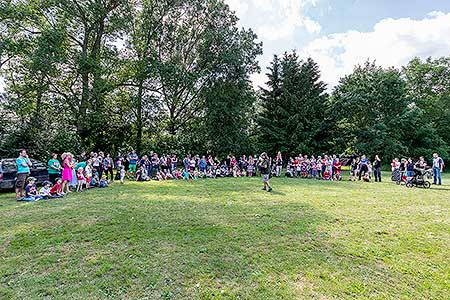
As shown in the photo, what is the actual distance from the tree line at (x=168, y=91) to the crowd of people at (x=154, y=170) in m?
3.53

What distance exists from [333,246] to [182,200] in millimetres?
5319

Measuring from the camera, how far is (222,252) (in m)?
5.42

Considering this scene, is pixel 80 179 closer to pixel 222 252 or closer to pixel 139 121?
pixel 222 252

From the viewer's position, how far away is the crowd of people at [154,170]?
1064 centimetres

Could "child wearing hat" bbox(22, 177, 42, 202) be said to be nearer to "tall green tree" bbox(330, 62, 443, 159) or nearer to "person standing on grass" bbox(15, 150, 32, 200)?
"person standing on grass" bbox(15, 150, 32, 200)

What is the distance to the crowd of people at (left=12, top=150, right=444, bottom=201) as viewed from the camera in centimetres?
1064

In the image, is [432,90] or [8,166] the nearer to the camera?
[8,166]

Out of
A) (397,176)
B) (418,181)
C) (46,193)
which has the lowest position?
(46,193)

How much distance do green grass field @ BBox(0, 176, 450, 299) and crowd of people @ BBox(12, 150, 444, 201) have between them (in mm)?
1967

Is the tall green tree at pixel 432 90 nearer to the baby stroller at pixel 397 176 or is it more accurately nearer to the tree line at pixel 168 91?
the tree line at pixel 168 91

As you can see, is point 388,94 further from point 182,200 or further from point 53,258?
point 53,258

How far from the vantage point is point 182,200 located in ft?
32.1

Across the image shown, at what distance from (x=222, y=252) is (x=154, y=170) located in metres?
13.6

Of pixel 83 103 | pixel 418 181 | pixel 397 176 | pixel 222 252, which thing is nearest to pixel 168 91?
pixel 83 103
